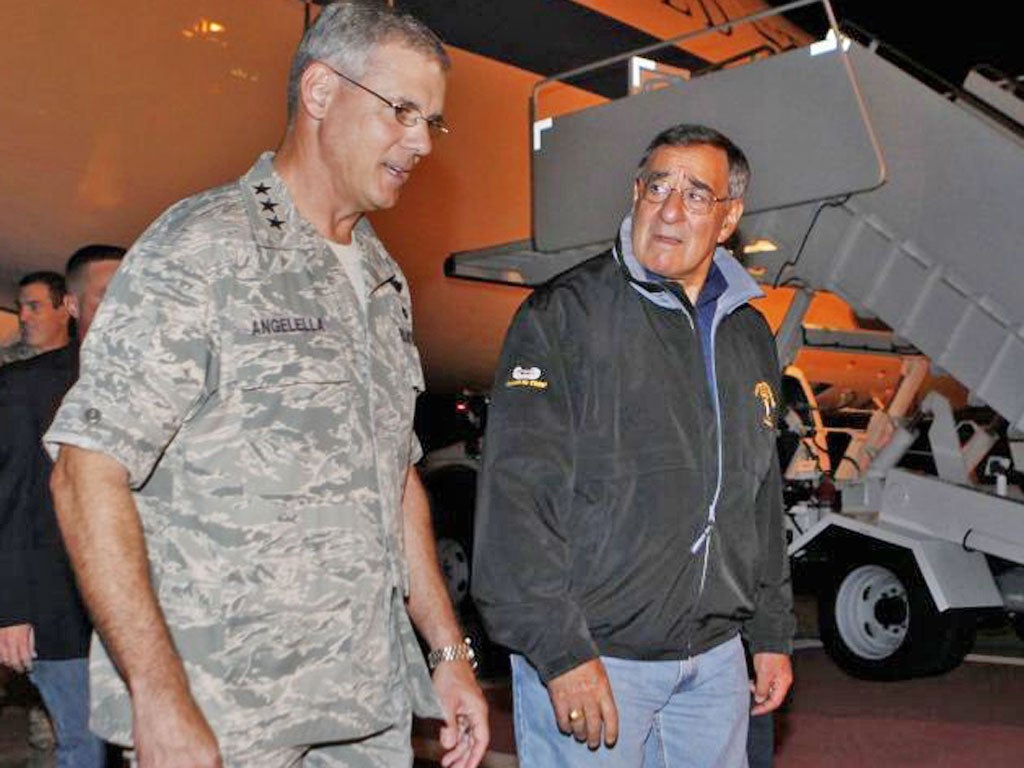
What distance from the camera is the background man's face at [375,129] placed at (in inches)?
94.1

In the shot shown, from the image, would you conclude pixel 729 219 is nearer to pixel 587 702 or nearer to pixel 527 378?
pixel 527 378

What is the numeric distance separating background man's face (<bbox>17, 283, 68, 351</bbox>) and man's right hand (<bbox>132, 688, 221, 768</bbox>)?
152 inches

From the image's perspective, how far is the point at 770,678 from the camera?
3.21 metres

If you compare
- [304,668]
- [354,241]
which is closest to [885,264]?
[354,241]

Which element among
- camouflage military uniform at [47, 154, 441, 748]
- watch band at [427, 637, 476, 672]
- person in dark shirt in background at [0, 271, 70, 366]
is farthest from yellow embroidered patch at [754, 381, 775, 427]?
person in dark shirt in background at [0, 271, 70, 366]

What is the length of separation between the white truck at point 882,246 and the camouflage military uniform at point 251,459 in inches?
179

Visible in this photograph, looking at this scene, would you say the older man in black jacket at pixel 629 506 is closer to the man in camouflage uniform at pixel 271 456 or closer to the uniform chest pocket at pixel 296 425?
the man in camouflage uniform at pixel 271 456

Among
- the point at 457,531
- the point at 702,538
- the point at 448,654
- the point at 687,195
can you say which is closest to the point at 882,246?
the point at 457,531

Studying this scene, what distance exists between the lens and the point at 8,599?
165 inches

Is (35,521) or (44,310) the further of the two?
(44,310)

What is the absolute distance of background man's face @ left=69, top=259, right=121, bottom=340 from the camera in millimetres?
4148

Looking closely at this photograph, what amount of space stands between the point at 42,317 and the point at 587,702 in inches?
145

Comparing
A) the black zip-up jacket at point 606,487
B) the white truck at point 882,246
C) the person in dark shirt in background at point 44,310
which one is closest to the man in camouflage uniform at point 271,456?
the black zip-up jacket at point 606,487

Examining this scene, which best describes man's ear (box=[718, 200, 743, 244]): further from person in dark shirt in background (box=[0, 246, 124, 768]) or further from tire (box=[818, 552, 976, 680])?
tire (box=[818, 552, 976, 680])
